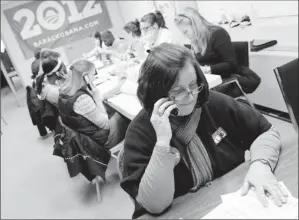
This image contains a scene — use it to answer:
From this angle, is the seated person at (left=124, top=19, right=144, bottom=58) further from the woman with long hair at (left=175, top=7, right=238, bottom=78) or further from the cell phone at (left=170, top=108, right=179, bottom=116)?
the cell phone at (left=170, top=108, right=179, bottom=116)

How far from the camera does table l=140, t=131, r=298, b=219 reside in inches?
34.4

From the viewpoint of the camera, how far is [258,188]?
829mm

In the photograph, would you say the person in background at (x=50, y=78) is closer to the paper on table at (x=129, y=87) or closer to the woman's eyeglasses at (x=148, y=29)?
the paper on table at (x=129, y=87)

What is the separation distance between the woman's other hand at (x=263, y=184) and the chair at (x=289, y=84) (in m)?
0.36

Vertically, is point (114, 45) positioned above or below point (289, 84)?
below

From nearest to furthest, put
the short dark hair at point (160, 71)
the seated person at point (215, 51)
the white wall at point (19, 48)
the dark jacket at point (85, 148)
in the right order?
1. the short dark hair at point (160, 71)
2. the dark jacket at point (85, 148)
3. the seated person at point (215, 51)
4. the white wall at point (19, 48)

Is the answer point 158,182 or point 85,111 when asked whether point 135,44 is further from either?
point 158,182

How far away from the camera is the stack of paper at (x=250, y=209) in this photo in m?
0.72

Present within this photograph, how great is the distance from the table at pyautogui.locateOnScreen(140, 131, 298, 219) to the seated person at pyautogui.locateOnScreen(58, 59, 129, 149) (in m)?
1.24

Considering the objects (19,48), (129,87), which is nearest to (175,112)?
(129,87)

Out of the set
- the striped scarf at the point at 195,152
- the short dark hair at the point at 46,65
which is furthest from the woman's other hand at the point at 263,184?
the short dark hair at the point at 46,65

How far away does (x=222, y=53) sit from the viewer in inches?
97.2

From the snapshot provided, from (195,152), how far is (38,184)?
679 mm

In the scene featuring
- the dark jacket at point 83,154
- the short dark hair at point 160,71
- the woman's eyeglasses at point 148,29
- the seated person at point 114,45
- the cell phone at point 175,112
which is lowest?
the dark jacket at point 83,154
